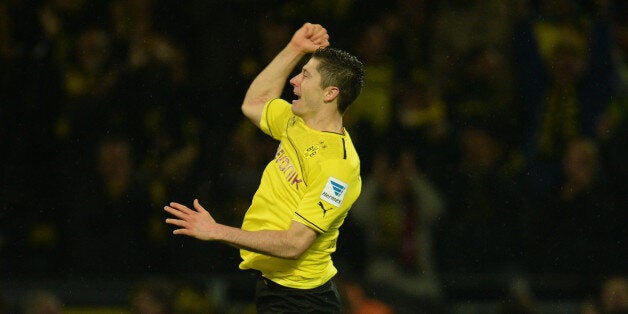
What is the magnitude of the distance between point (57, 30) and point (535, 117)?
289 centimetres

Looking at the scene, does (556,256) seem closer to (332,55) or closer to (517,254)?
(517,254)

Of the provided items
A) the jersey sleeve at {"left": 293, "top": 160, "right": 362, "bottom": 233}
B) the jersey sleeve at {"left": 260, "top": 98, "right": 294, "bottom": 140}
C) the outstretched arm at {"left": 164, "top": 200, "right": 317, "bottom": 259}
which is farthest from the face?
the outstretched arm at {"left": 164, "top": 200, "right": 317, "bottom": 259}

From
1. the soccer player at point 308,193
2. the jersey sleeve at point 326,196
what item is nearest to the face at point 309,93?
the soccer player at point 308,193

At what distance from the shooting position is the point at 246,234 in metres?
3.26

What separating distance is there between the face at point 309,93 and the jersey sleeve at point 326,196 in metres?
0.26

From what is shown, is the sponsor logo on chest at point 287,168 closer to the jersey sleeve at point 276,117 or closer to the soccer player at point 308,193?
the soccer player at point 308,193

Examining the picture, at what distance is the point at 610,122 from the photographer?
19.6 feet

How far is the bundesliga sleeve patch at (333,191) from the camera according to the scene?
132 inches

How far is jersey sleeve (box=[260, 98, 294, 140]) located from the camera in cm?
373

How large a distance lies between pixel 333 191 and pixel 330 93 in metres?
0.39

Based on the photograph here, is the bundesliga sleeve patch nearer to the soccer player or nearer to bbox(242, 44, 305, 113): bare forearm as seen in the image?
the soccer player

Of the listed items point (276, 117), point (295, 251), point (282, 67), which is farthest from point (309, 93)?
point (295, 251)

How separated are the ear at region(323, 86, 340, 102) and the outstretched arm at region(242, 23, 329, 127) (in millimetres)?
356

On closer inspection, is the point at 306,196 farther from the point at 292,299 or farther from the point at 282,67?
the point at 282,67
